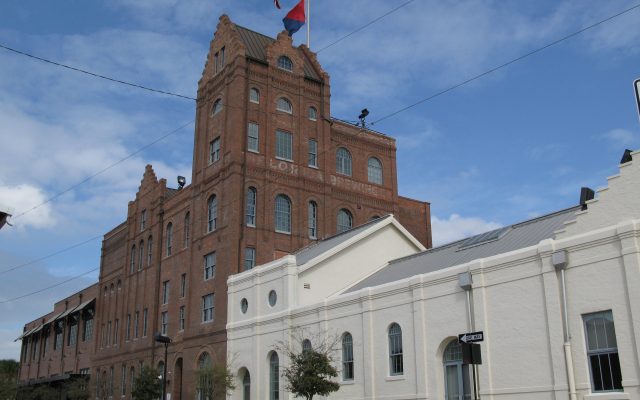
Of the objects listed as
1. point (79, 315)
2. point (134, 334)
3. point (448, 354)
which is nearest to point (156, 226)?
point (134, 334)

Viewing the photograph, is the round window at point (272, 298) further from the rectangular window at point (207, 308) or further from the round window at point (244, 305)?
the rectangular window at point (207, 308)

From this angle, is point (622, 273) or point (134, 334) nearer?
point (622, 273)

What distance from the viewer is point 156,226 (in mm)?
54906

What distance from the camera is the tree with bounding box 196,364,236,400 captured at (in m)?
37.1

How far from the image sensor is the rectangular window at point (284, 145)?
154 ft

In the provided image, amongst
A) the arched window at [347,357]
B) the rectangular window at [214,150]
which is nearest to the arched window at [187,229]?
the rectangular window at [214,150]

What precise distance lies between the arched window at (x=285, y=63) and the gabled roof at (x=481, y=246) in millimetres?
19210

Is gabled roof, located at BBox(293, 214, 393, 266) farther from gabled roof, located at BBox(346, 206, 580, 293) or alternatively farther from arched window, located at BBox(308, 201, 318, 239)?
gabled roof, located at BBox(346, 206, 580, 293)

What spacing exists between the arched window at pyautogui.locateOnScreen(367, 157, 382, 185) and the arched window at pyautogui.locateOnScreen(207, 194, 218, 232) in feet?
40.2

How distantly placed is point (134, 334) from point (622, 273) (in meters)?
42.1

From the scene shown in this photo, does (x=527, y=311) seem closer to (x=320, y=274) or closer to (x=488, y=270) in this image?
(x=488, y=270)

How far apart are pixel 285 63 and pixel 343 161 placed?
8.16m

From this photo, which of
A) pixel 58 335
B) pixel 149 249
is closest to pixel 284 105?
pixel 149 249

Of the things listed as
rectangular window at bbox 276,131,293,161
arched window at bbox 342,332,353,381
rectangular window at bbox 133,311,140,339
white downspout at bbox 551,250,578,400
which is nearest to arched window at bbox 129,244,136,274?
rectangular window at bbox 133,311,140,339
